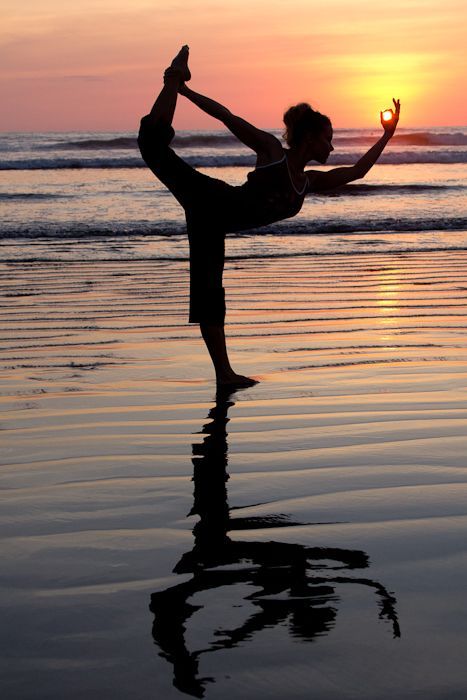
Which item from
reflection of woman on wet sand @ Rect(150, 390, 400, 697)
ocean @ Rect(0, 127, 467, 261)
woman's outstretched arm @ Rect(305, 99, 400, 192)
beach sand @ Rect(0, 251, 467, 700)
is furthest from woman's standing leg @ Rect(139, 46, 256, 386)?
ocean @ Rect(0, 127, 467, 261)

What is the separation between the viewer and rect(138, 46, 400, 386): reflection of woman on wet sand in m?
5.36

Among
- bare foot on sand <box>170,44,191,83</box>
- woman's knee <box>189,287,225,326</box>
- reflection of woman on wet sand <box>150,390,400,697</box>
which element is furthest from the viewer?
woman's knee <box>189,287,225,326</box>

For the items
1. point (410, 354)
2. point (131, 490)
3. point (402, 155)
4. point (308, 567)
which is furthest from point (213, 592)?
point (402, 155)

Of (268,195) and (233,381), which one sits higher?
(268,195)

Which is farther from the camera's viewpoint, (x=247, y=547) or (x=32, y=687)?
(x=247, y=547)

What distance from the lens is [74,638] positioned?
8.01 ft

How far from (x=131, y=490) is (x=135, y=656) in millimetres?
1278

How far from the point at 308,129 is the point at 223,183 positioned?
1.72ft

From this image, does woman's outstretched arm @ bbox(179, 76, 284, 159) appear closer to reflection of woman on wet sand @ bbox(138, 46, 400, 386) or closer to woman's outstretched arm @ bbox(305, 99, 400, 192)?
reflection of woman on wet sand @ bbox(138, 46, 400, 386)

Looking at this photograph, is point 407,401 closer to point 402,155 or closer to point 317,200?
point 317,200

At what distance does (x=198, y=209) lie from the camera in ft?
18.5

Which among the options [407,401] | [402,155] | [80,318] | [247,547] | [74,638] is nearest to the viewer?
[74,638]

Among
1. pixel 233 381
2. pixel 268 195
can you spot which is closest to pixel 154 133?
pixel 268 195

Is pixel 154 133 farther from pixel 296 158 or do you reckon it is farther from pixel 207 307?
pixel 207 307
